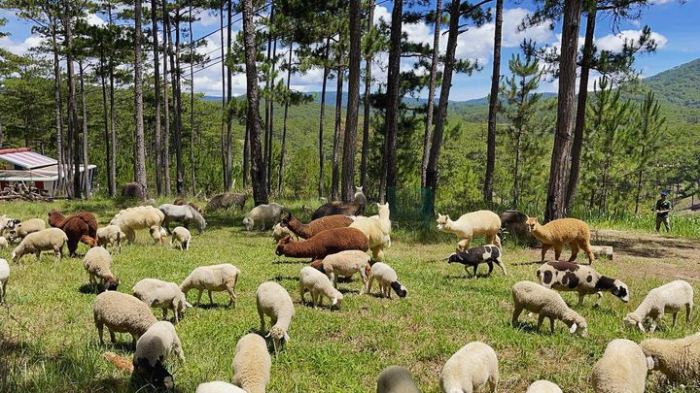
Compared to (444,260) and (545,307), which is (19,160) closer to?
(444,260)

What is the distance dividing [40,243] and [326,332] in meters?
6.94

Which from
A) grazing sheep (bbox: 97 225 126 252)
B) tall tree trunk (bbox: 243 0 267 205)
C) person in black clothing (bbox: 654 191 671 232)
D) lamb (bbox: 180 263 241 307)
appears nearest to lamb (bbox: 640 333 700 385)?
lamb (bbox: 180 263 241 307)

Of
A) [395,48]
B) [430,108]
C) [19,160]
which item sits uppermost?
[395,48]

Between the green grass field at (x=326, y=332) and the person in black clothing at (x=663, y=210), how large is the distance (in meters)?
7.97

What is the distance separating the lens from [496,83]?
2300 centimetres

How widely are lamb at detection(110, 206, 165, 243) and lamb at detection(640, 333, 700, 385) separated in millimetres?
11226

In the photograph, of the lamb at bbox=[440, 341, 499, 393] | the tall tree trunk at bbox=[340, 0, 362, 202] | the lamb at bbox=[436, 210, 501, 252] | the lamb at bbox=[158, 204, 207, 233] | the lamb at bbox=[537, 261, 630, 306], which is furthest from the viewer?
the tall tree trunk at bbox=[340, 0, 362, 202]

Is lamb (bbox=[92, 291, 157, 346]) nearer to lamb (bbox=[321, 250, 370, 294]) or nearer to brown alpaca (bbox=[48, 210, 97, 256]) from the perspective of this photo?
lamb (bbox=[321, 250, 370, 294])

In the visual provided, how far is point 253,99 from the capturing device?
59.3ft

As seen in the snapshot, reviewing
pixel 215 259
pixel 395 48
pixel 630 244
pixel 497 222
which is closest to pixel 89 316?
pixel 215 259

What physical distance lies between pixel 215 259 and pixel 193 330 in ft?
15.2

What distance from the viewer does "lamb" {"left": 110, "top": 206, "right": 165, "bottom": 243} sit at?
510 inches

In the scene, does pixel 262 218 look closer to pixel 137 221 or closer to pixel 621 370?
pixel 137 221

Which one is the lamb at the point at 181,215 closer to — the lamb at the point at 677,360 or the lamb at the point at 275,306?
the lamb at the point at 275,306
